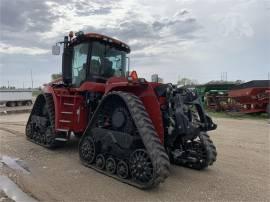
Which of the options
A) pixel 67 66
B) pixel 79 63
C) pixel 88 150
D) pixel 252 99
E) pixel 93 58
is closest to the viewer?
pixel 88 150

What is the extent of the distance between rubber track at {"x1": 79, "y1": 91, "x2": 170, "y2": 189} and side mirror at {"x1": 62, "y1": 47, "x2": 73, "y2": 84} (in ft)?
10.6

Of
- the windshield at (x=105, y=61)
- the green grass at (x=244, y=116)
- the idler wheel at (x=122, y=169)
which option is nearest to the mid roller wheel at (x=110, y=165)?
the idler wheel at (x=122, y=169)

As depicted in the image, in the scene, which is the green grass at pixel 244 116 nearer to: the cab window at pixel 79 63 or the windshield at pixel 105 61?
the windshield at pixel 105 61

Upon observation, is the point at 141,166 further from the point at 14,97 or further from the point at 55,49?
the point at 14,97

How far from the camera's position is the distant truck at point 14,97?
35500 mm

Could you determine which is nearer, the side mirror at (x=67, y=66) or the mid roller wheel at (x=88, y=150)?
the mid roller wheel at (x=88, y=150)

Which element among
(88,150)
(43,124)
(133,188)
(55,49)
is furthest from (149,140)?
(43,124)

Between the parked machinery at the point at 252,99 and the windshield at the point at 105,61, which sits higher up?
the windshield at the point at 105,61

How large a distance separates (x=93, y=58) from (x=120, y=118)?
2371mm

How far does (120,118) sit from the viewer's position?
6.66 m

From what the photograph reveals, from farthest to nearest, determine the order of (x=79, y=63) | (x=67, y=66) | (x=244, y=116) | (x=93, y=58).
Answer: (x=244, y=116)
(x=67, y=66)
(x=79, y=63)
(x=93, y=58)

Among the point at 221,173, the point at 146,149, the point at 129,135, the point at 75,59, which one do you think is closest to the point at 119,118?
the point at 129,135

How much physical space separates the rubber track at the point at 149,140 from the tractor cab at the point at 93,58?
7.30ft

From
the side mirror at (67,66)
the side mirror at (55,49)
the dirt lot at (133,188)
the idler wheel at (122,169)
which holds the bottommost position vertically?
the dirt lot at (133,188)
